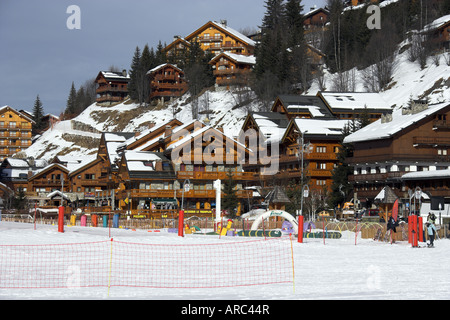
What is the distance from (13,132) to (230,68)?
163ft

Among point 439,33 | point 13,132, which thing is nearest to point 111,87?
point 13,132

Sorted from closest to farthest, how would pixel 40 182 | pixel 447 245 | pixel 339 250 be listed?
pixel 339 250
pixel 447 245
pixel 40 182

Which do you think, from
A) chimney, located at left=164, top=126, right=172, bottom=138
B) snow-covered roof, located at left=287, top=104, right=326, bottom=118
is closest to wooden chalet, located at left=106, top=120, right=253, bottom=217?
chimney, located at left=164, top=126, right=172, bottom=138

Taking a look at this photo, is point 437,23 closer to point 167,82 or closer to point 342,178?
point 342,178

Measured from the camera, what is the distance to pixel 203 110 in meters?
120

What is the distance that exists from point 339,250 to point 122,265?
1144cm

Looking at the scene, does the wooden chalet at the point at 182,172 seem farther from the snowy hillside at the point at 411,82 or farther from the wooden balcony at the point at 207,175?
the snowy hillside at the point at 411,82

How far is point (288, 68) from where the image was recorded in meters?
115

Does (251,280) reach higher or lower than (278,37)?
lower

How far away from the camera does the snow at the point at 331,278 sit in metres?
17.1

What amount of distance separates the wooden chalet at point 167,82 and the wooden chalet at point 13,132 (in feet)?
99.2

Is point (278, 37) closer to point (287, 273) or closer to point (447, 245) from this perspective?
point (447, 245)

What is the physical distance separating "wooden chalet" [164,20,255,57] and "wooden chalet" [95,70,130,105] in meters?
11.7
